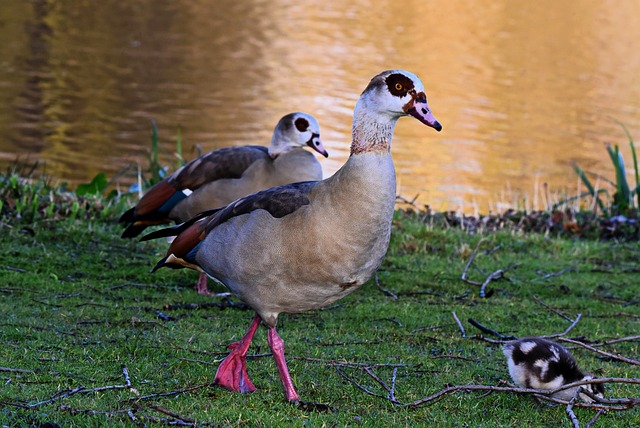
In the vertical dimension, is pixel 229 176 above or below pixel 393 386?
above

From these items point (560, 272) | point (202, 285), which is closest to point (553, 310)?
point (560, 272)

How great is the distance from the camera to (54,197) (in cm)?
1057

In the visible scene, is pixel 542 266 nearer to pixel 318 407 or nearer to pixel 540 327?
pixel 540 327

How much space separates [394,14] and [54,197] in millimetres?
30232

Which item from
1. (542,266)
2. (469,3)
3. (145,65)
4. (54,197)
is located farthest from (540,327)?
(469,3)

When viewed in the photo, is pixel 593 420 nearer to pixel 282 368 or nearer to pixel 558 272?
pixel 282 368

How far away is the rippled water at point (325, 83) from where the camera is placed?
62.2 ft

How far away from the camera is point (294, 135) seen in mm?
8859

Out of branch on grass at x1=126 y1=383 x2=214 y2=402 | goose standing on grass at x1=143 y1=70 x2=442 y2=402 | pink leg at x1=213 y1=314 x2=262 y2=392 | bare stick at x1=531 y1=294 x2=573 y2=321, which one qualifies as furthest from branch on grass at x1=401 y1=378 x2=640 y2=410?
bare stick at x1=531 y1=294 x2=573 y2=321

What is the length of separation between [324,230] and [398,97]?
86 cm

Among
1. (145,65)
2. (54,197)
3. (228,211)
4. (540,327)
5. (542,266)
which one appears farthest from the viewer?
(145,65)

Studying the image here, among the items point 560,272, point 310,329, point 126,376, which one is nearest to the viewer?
point 126,376

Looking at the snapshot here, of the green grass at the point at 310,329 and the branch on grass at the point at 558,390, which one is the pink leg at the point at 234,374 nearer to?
the green grass at the point at 310,329

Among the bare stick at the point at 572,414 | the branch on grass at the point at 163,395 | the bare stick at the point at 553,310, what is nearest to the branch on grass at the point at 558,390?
the bare stick at the point at 572,414
